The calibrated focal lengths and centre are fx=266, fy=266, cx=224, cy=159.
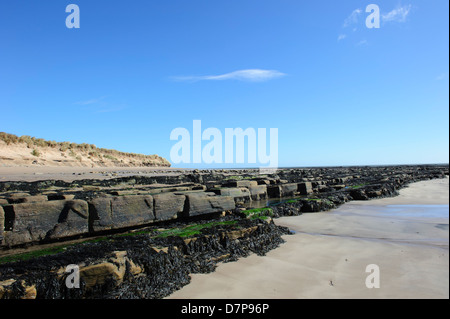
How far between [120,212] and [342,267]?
13.6 feet

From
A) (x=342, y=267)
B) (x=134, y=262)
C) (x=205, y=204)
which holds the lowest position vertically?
(x=342, y=267)

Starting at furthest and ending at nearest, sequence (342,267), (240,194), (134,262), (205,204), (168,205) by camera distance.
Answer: (240,194), (205,204), (168,205), (342,267), (134,262)

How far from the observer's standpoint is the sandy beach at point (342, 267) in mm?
3250

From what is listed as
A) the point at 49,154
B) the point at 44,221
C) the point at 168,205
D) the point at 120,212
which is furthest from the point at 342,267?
the point at 49,154

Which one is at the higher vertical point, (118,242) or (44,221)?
(44,221)

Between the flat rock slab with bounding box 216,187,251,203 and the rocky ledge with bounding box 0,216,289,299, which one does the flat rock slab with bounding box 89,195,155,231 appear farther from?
the flat rock slab with bounding box 216,187,251,203

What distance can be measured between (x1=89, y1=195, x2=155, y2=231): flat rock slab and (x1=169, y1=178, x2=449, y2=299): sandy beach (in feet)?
7.40

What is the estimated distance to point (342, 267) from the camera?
3.97 meters

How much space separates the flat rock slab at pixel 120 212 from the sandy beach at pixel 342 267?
2255 millimetres

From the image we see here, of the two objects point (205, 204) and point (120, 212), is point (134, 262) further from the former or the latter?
point (205, 204)

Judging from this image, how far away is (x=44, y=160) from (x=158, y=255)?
32.5 meters

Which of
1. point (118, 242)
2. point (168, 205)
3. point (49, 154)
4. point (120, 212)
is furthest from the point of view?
point (49, 154)

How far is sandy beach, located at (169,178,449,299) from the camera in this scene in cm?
325
